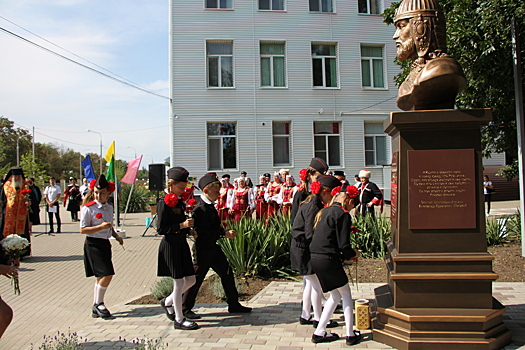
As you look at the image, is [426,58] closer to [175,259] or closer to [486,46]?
[175,259]

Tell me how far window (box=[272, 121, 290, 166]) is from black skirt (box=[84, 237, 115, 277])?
1474cm

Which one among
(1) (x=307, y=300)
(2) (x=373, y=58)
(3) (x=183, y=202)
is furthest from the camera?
(2) (x=373, y=58)

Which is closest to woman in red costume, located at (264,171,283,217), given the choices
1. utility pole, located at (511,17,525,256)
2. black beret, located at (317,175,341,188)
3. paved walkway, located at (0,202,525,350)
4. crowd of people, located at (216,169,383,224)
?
crowd of people, located at (216,169,383,224)

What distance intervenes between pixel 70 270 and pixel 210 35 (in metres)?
13.4

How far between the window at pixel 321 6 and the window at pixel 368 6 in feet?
4.57

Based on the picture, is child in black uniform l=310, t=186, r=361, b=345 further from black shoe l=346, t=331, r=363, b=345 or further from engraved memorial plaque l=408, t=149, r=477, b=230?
engraved memorial plaque l=408, t=149, r=477, b=230

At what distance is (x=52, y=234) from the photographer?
16.0 metres

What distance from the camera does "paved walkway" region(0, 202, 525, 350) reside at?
15.9 feet

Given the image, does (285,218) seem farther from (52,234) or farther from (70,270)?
(52,234)

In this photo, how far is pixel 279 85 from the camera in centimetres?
2073

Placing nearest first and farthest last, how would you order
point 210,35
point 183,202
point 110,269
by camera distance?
point 183,202
point 110,269
point 210,35

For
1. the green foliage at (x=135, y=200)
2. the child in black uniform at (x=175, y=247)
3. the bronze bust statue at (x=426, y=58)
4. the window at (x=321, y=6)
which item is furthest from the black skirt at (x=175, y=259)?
the green foliage at (x=135, y=200)

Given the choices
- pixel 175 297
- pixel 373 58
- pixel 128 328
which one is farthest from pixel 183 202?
pixel 373 58

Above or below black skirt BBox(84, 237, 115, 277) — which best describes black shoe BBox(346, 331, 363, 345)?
below
